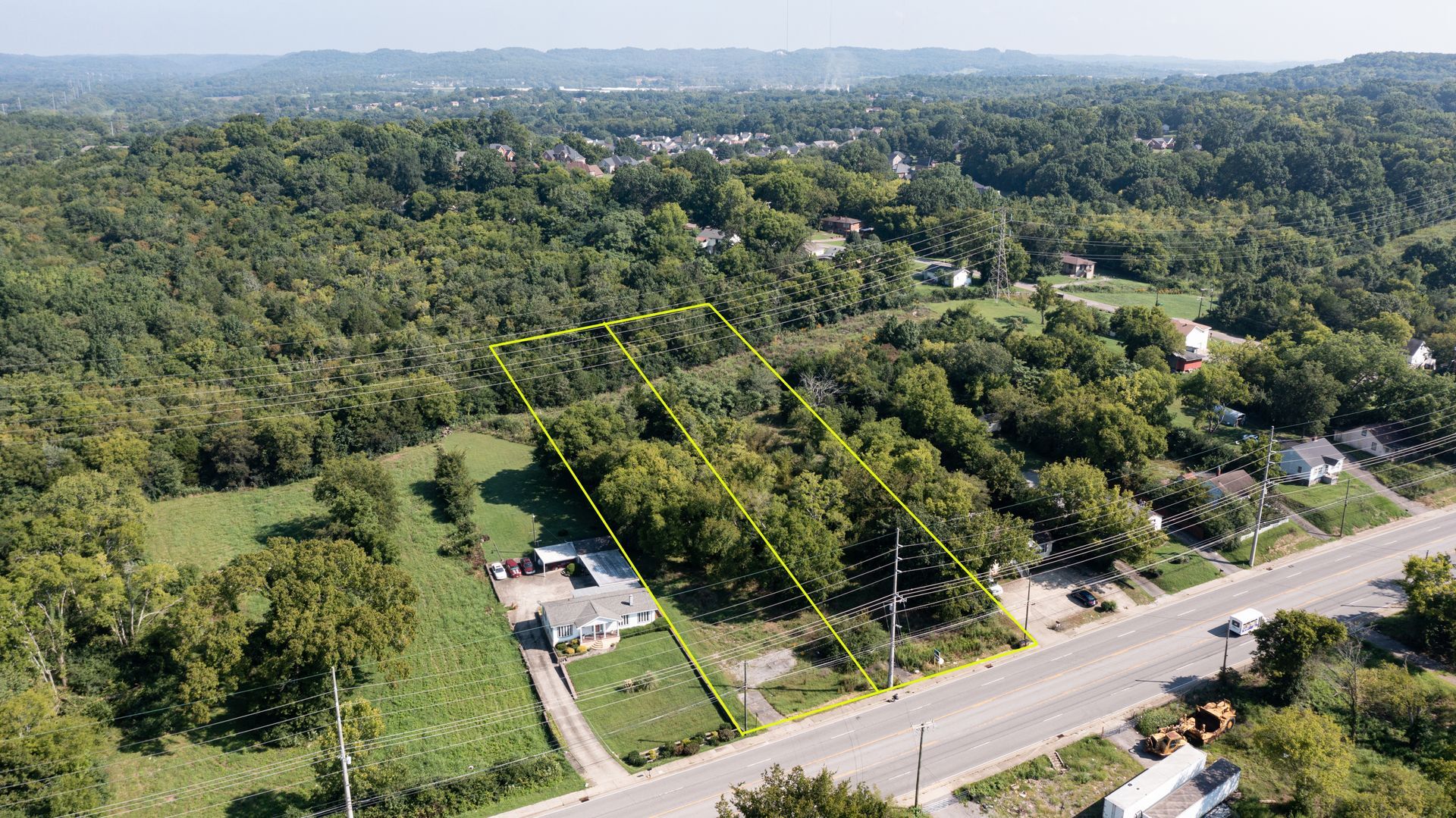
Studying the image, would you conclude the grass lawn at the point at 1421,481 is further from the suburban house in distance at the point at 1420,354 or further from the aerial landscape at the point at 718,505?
the suburban house in distance at the point at 1420,354

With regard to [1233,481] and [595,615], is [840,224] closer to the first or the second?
[1233,481]

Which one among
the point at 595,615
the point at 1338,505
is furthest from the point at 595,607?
the point at 1338,505

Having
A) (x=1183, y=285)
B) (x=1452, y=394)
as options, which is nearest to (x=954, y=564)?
(x=1452, y=394)

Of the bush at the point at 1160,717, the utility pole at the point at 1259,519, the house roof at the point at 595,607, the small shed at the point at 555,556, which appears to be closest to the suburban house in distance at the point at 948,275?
the utility pole at the point at 1259,519

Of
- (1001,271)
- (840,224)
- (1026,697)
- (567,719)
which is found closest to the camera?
(567,719)


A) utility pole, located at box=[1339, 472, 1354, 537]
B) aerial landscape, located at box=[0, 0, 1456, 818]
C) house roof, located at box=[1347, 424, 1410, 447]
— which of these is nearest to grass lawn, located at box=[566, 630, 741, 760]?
aerial landscape, located at box=[0, 0, 1456, 818]

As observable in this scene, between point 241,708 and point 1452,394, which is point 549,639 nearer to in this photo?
point 241,708
